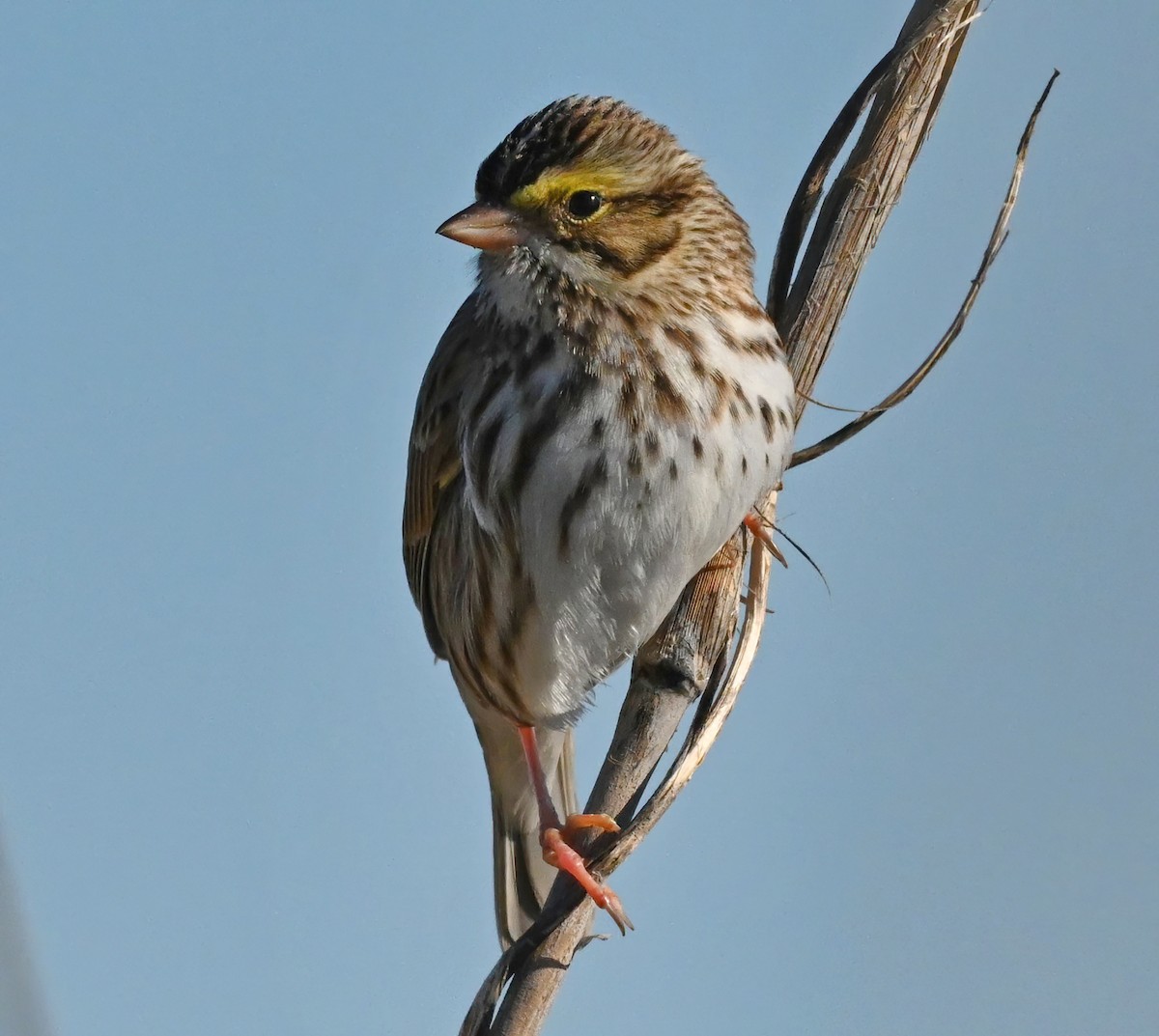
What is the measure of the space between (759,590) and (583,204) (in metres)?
0.87

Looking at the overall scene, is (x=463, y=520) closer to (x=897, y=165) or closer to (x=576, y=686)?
(x=576, y=686)

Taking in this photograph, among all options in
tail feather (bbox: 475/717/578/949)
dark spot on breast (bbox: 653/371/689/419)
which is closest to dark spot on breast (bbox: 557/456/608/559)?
dark spot on breast (bbox: 653/371/689/419)

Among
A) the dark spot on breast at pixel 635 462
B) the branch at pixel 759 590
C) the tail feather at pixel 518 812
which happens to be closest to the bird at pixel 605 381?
the dark spot on breast at pixel 635 462

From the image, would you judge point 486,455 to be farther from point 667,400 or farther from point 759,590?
point 759,590

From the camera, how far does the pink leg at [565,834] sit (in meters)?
2.52

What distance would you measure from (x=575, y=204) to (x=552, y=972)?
1.51 meters

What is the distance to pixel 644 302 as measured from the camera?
3.05 m

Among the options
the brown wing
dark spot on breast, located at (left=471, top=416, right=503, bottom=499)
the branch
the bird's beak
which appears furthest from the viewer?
the brown wing

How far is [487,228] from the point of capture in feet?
9.58

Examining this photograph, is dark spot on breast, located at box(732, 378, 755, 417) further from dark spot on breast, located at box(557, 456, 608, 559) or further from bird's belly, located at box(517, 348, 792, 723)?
dark spot on breast, located at box(557, 456, 608, 559)

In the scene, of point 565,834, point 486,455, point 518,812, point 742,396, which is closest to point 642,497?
point 742,396

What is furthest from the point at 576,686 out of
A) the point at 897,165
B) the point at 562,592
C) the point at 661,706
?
the point at 897,165

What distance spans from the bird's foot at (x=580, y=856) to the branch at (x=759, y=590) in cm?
2

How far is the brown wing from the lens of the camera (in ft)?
11.1
